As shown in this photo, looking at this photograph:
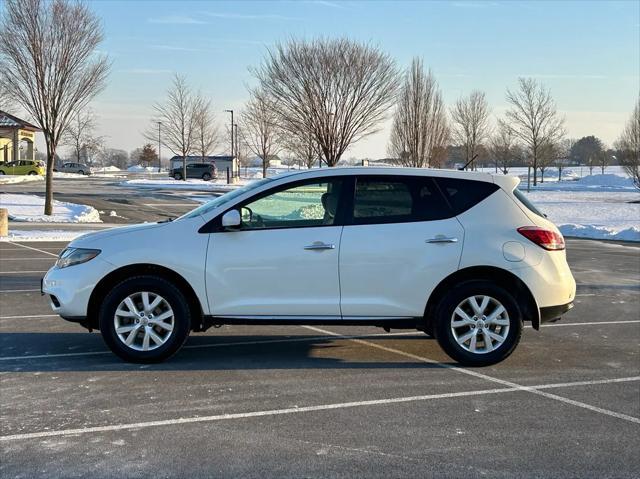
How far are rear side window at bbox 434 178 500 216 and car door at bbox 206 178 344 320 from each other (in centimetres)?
102

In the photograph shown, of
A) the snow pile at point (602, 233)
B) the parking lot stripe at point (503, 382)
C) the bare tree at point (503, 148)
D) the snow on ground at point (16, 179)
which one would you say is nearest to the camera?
the parking lot stripe at point (503, 382)

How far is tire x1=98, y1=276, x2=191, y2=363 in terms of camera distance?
573 centimetres

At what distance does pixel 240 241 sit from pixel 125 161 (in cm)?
13359

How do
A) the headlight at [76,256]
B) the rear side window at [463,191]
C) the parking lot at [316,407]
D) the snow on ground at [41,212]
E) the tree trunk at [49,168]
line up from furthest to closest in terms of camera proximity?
the snow on ground at [41,212] → the tree trunk at [49,168] → the rear side window at [463,191] → the headlight at [76,256] → the parking lot at [316,407]

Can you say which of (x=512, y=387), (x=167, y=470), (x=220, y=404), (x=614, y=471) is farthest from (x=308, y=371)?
(x=614, y=471)

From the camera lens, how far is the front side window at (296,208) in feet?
19.3

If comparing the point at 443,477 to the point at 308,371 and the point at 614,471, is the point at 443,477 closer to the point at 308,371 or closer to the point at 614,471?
the point at 614,471

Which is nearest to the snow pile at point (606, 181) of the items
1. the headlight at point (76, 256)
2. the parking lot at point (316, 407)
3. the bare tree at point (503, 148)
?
the bare tree at point (503, 148)

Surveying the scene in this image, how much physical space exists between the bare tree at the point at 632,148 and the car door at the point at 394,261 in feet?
110

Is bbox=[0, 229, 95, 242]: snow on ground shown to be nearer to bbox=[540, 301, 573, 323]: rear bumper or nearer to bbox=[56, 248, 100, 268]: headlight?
bbox=[56, 248, 100, 268]: headlight

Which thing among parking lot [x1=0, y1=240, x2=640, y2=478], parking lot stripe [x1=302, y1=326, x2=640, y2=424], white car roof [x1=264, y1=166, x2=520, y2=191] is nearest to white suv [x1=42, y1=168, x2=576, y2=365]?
parking lot stripe [x1=302, y1=326, x2=640, y2=424]

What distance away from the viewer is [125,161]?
133 meters

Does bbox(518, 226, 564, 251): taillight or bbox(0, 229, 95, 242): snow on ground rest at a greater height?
bbox(518, 226, 564, 251): taillight

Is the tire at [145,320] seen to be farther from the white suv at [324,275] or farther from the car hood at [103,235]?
the car hood at [103,235]
